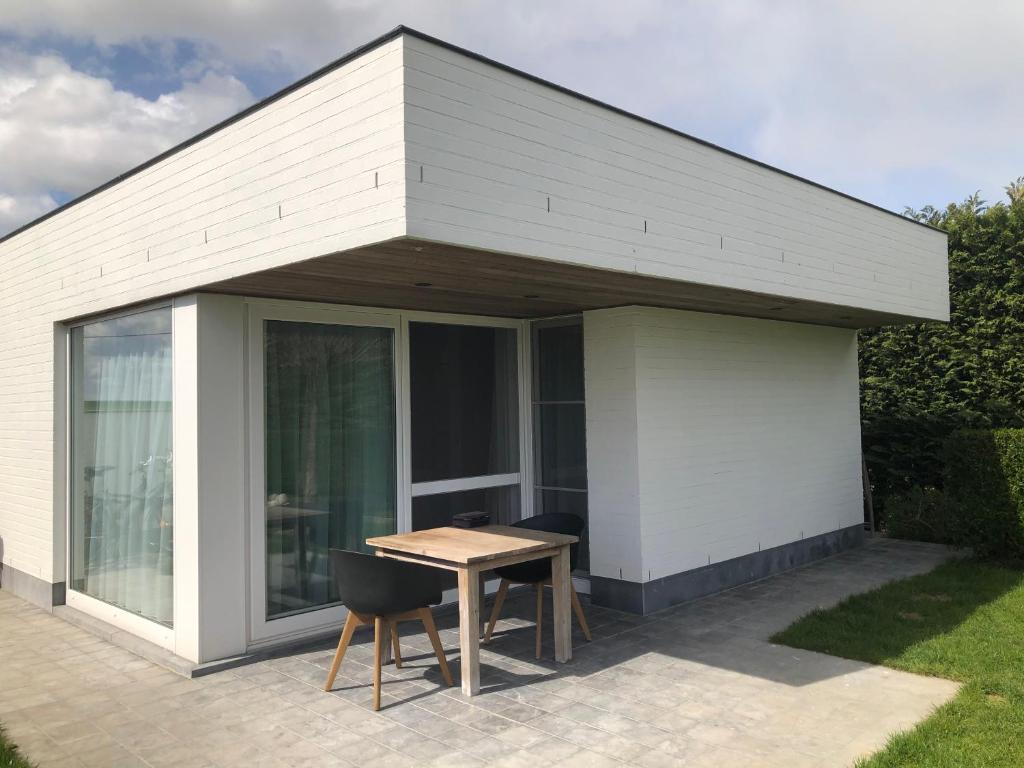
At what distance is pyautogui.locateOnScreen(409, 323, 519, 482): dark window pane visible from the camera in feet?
20.7

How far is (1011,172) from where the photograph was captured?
18.3m

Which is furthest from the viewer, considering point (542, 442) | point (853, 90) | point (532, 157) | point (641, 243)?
point (853, 90)

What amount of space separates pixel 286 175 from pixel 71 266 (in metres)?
3.31

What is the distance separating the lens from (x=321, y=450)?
566cm

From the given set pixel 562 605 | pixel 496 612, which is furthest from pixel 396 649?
pixel 562 605

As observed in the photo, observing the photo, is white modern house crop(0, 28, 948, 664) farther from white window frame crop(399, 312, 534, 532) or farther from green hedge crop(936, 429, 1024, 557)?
green hedge crop(936, 429, 1024, 557)

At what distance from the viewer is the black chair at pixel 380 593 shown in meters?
4.38

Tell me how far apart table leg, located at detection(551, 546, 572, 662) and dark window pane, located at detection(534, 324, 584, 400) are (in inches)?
81.4

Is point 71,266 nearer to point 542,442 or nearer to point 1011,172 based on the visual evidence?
point 542,442

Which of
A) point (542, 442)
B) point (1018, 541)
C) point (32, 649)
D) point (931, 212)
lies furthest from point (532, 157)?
point (931, 212)

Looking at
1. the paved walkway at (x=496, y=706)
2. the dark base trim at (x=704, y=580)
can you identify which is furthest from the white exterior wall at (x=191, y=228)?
the dark base trim at (x=704, y=580)

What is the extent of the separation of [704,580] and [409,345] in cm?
328

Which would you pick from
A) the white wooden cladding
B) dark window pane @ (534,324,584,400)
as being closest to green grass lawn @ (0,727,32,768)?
the white wooden cladding

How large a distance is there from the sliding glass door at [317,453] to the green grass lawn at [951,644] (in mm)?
3266
